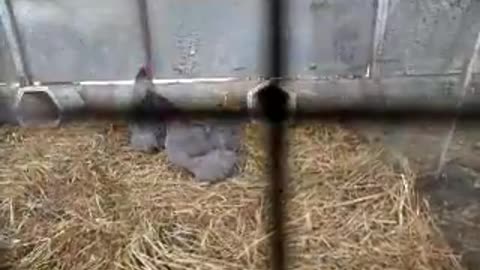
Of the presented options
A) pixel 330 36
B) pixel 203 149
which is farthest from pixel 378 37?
pixel 203 149

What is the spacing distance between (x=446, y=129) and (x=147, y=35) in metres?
0.92

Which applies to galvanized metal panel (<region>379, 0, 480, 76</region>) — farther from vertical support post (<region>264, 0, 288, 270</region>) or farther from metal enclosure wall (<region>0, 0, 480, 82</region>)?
vertical support post (<region>264, 0, 288, 270</region>)

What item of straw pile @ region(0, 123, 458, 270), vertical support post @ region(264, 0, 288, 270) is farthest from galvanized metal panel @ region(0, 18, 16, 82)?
vertical support post @ region(264, 0, 288, 270)

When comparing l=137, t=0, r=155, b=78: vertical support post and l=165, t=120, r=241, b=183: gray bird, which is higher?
l=137, t=0, r=155, b=78: vertical support post

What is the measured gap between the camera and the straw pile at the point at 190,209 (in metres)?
2.01

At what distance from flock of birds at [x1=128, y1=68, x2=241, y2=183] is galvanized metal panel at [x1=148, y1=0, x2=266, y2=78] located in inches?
5.2

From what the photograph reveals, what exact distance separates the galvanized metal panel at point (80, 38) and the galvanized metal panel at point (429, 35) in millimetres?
766

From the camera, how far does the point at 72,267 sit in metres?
2.01

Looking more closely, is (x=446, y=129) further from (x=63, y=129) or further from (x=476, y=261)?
(x=63, y=129)

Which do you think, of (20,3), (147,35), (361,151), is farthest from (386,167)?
(20,3)

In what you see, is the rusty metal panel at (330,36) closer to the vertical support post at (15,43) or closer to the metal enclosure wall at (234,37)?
the metal enclosure wall at (234,37)

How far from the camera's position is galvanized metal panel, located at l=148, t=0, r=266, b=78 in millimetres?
2301

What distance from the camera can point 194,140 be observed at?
7.51 ft

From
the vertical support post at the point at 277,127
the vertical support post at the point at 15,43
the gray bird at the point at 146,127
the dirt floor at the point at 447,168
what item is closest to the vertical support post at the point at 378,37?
the dirt floor at the point at 447,168
